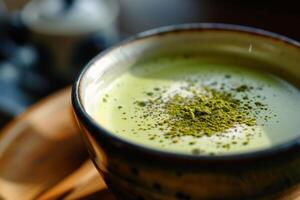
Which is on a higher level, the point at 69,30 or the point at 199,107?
the point at 199,107

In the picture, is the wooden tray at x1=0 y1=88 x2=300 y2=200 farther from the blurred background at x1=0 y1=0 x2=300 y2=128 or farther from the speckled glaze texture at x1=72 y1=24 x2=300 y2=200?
the blurred background at x1=0 y1=0 x2=300 y2=128

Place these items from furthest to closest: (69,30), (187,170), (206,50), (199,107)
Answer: (69,30), (206,50), (199,107), (187,170)

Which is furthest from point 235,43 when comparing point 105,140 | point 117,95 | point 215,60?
point 105,140

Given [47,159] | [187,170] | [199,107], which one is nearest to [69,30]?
[47,159]

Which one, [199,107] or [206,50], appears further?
[206,50]

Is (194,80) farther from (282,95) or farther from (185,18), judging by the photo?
(185,18)

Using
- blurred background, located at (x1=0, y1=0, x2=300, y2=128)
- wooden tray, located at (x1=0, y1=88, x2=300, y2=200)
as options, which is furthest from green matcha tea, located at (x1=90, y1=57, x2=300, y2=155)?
blurred background, located at (x1=0, y1=0, x2=300, y2=128)

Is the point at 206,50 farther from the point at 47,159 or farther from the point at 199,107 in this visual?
the point at 47,159
